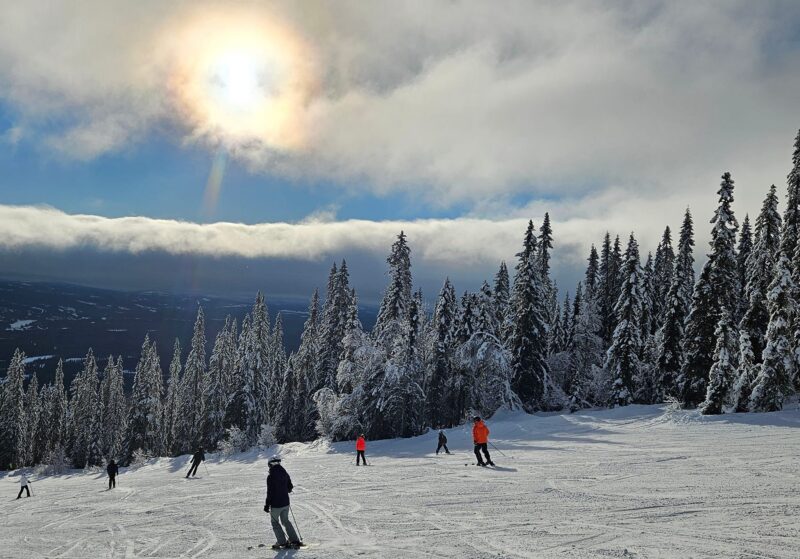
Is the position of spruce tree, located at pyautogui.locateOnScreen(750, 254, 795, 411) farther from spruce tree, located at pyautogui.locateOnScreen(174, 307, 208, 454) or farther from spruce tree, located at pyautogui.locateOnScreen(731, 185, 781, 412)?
spruce tree, located at pyautogui.locateOnScreen(174, 307, 208, 454)

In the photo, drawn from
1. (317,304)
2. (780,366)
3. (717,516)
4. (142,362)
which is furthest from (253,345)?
(717,516)

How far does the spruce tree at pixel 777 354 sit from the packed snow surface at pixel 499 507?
2.19m

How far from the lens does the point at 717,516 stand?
10789 millimetres

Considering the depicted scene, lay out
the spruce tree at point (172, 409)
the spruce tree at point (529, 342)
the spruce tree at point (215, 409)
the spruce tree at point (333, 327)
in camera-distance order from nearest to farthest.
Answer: the spruce tree at point (529, 342), the spruce tree at point (333, 327), the spruce tree at point (215, 409), the spruce tree at point (172, 409)

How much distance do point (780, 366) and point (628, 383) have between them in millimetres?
14983

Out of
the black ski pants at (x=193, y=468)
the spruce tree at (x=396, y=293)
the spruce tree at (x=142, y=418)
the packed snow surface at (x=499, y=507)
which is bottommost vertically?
the spruce tree at (x=142, y=418)

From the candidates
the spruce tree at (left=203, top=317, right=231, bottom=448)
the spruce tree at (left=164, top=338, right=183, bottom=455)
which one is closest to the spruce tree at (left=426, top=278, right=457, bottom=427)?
the spruce tree at (left=203, top=317, right=231, bottom=448)

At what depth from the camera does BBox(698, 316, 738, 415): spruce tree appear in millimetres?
29766

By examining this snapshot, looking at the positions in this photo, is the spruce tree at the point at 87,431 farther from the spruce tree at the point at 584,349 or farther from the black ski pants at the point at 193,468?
the spruce tree at the point at 584,349

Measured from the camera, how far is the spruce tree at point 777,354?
2757 centimetres

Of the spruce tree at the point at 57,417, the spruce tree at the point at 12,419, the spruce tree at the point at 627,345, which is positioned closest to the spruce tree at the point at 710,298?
the spruce tree at the point at 627,345

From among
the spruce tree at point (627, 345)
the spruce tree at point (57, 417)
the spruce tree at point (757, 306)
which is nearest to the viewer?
the spruce tree at point (757, 306)

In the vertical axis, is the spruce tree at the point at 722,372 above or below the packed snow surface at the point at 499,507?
above

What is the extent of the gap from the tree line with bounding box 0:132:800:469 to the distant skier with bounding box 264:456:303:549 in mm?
27492
